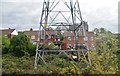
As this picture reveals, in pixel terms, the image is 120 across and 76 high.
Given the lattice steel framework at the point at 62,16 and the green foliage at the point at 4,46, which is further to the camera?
the green foliage at the point at 4,46

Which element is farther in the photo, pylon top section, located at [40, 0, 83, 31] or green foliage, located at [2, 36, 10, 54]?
green foliage, located at [2, 36, 10, 54]

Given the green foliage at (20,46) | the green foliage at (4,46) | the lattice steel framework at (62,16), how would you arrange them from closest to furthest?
1. the lattice steel framework at (62,16)
2. the green foliage at (20,46)
3. the green foliage at (4,46)

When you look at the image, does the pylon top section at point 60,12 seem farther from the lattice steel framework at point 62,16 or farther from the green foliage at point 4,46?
the green foliage at point 4,46

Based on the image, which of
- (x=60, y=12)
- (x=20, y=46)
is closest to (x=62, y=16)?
(x=60, y=12)

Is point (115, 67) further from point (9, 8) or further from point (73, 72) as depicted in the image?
point (9, 8)

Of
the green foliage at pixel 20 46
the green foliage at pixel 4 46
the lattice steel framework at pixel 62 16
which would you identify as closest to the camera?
the lattice steel framework at pixel 62 16

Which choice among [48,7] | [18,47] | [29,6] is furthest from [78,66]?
[18,47]

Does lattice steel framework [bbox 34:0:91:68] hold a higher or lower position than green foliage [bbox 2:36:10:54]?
higher

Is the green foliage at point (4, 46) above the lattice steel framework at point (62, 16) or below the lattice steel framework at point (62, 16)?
below

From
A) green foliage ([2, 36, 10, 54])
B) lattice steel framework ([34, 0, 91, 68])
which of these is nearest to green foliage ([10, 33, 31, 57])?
green foliage ([2, 36, 10, 54])

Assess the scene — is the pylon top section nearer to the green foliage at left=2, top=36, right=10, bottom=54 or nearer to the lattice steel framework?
the lattice steel framework

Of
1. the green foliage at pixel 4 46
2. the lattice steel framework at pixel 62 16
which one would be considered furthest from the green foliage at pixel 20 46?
the lattice steel framework at pixel 62 16

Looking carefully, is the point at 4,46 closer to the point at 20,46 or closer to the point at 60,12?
the point at 20,46

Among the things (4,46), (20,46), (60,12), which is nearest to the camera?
(60,12)
